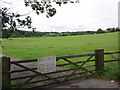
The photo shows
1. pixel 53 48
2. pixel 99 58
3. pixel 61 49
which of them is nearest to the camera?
pixel 99 58

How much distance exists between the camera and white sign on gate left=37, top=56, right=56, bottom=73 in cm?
496

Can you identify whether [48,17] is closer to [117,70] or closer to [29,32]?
[29,32]

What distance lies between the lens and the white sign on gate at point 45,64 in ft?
16.3

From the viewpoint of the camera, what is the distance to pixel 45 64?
197 inches

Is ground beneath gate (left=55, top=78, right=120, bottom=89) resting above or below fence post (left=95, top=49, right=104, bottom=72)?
below

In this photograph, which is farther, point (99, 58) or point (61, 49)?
point (61, 49)

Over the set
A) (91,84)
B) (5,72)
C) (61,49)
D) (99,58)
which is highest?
(99,58)

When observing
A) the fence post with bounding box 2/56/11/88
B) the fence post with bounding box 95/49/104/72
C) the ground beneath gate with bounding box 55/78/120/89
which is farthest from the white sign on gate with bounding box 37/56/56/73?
the fence post with bounding box 95/49/104/72

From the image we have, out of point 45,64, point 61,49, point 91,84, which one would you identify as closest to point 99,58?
point 91,84

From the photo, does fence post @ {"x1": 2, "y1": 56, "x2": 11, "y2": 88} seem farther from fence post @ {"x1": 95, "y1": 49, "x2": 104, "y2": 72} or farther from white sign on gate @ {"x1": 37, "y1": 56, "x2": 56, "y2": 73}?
fence post @ {"x1": 95, "y1": 49, "x2": 104, "y2": 72}

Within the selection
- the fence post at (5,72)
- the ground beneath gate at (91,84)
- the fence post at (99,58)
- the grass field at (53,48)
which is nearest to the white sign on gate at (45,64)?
the ground beneath gate at (91,84)

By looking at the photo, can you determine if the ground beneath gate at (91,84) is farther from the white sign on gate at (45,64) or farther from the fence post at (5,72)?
the fence post at (5,72)

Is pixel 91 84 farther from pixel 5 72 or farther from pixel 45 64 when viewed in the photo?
pixel 5 72

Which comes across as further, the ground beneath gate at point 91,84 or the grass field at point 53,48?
the grass field at point 53,48
